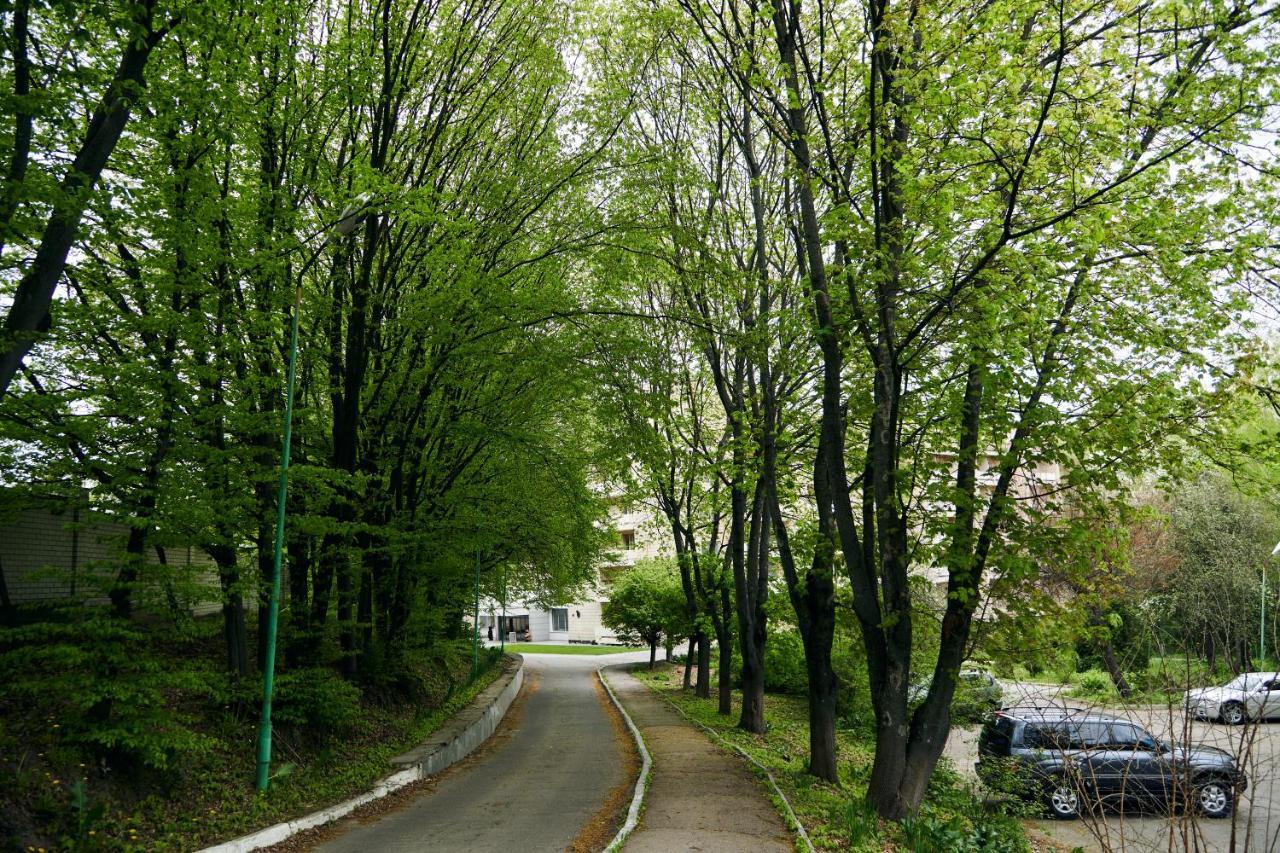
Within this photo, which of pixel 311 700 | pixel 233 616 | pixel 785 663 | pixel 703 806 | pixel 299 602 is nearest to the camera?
pixel 703 806

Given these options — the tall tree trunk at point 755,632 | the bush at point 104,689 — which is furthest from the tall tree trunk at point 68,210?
the tall tree trunk at point 755,632

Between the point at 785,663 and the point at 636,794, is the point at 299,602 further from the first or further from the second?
the point at 785,663

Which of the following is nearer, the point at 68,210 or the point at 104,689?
the point at 68,210

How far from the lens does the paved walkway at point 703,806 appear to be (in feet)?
29.2

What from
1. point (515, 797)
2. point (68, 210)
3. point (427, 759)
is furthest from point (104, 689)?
point (427, 759)

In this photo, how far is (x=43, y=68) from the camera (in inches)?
269

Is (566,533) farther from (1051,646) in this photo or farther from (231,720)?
(1051,646)

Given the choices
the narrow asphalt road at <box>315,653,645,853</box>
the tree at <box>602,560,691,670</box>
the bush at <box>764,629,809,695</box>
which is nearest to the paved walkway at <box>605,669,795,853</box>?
the narrow asphalt road at <box>315,653,645,853</box>

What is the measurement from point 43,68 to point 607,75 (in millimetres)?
10757

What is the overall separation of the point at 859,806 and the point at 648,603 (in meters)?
23.5

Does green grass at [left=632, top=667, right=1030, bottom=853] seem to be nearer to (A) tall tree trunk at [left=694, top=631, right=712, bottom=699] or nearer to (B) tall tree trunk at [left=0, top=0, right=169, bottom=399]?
(A) tall tree trunk at [left=694, top=631, right=712, bottom=699]

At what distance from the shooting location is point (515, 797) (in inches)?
491

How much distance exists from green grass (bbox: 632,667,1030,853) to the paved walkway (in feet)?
1.47

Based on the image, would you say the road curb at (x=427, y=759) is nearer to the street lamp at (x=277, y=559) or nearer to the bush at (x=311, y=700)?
the street lamp at (x=277, y=559)
